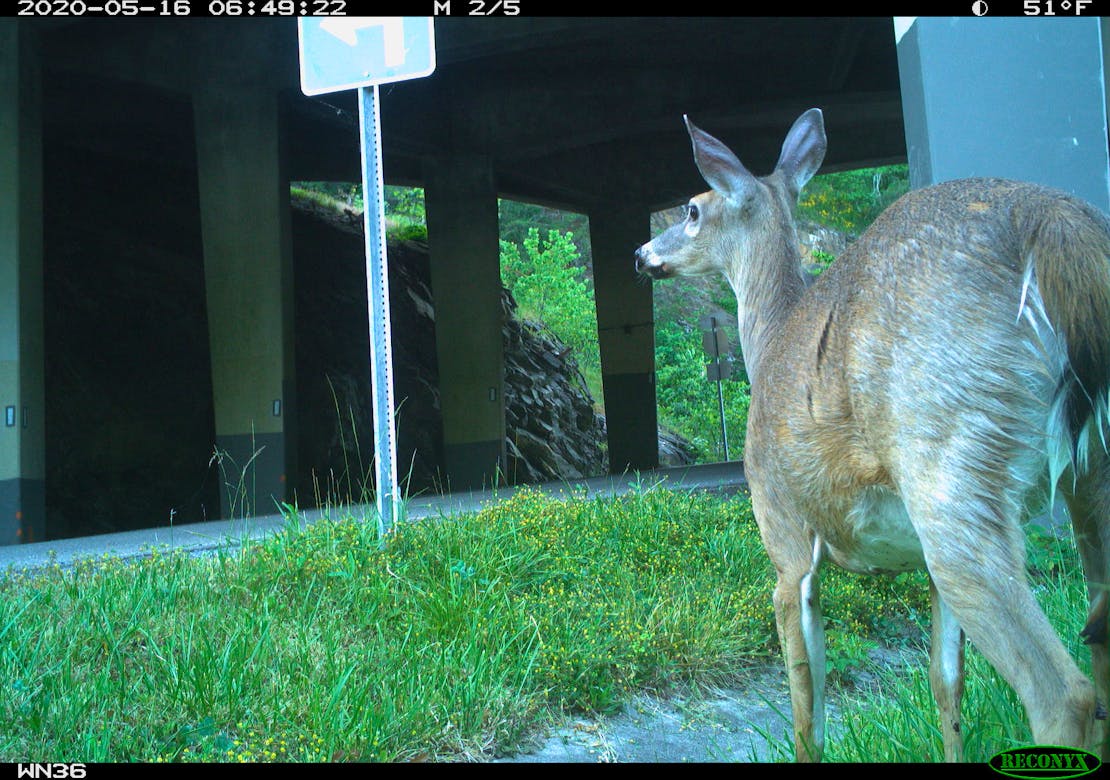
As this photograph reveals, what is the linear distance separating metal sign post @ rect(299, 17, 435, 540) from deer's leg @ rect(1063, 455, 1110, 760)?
395 centimetres

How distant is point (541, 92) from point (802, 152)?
17390 millimetres

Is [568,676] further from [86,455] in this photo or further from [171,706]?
[86,455]

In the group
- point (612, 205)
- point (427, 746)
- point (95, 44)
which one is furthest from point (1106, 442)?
point (612, 205)

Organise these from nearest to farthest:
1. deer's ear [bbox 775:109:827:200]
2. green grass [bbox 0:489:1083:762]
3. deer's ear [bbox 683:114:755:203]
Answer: green grass [bbox 0:489:1083:762], deer's ear [bbox 683:114:755:203], deer's ear [bbox 775:109:827:200]

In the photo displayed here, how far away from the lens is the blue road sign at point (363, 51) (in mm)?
6152

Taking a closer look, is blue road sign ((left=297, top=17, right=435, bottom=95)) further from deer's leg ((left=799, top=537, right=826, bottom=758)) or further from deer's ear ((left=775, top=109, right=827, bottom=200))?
deer's leg ((left=799, top=537, right=826, bottom=758))

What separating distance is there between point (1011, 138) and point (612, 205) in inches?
868

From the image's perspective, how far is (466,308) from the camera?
22.0m

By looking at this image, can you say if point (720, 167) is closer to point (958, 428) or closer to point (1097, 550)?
point (958, 428)

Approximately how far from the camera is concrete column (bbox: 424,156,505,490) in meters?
21.9

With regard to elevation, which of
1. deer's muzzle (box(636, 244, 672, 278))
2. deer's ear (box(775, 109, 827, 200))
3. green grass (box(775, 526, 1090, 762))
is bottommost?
green grass (box(775, 526, 1090, 762))

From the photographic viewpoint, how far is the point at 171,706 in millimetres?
4195

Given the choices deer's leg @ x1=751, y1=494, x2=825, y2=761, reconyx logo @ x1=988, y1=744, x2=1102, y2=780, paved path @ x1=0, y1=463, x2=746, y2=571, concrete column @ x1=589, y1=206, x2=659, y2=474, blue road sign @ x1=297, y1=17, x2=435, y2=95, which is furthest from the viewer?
concrete column @ x1=589, y1=206, x2=659, y2=474

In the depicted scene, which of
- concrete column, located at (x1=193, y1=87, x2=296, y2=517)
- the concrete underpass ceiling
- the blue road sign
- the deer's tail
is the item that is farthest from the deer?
concrete column, located at (x1=193, y1=87, x2=296, y2=517)
